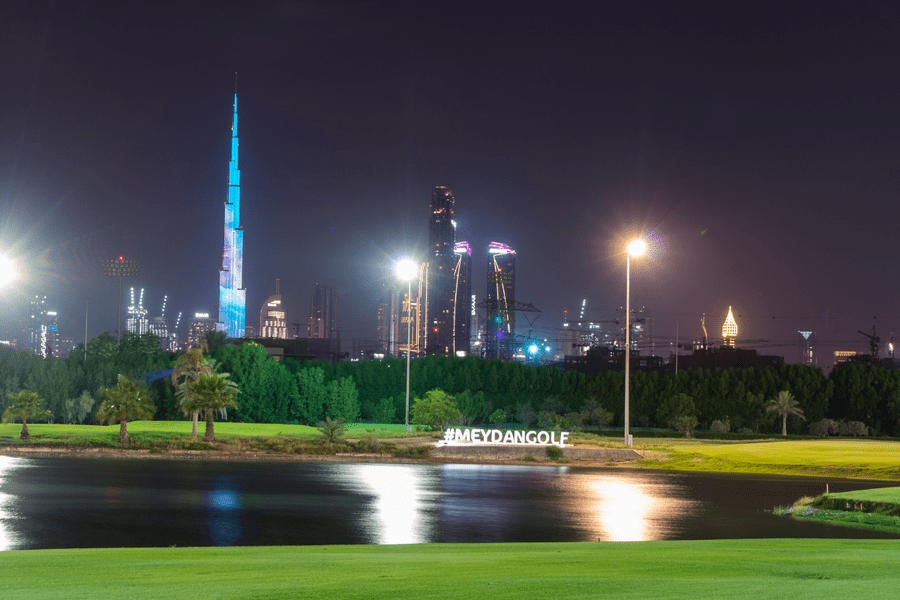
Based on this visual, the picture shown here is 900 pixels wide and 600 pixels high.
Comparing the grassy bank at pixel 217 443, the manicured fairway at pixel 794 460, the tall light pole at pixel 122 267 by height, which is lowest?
the manicured fairway at pixel 794 460

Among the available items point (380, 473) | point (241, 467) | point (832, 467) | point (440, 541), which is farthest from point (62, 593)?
point (832, 467)

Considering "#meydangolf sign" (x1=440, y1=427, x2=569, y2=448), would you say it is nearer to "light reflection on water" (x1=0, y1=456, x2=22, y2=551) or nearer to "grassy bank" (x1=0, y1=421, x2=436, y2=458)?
"grassy bank" (x1=0, y1=421, x2=436, y2=458)

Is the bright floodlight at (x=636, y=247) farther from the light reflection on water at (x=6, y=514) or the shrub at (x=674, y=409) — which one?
the light reflection on water at (x=6, y=514)

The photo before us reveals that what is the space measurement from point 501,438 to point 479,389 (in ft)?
140

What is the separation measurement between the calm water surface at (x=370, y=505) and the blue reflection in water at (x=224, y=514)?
1.8 inches

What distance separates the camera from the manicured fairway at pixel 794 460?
135 ft

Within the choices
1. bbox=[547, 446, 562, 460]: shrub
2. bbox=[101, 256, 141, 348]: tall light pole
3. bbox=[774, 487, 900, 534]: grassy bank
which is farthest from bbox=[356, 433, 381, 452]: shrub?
bbox=[101, 256, 141, 348]: tall light pole

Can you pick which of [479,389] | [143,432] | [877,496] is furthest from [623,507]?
[479,389]

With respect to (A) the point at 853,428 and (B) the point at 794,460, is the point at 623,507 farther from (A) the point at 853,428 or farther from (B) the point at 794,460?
(A) the point at 853,428

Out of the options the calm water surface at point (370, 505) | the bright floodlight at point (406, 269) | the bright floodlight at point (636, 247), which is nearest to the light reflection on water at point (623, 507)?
the calm water surface at point (370, 505)

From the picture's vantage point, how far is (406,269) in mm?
62969

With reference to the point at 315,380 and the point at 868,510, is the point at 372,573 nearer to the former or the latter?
the point at 868,510

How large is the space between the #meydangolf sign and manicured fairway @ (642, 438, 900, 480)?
→ 6243 millimetres

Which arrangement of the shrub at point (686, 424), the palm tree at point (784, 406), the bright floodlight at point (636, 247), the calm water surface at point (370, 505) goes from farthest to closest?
the palm tree at point (784, 406), the shrub at point (686, 424), the bright floodlight at point (636, 247), the calm water surface at point (370, 505)
